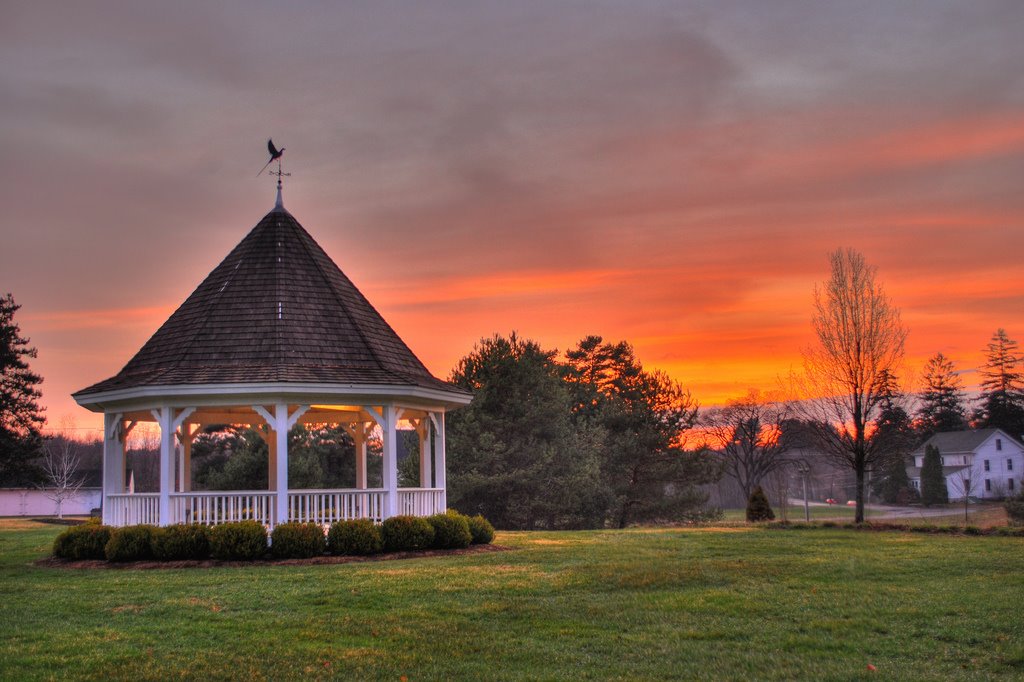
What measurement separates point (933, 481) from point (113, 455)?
5851 cm

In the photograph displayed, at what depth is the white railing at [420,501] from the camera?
63.3 feet

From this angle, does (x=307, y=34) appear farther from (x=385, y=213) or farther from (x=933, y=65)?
(x=933, y=65)

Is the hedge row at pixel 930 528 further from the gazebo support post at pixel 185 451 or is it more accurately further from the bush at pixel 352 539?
the gazebo support post at pixel 185 451

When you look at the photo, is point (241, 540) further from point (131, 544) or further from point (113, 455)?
point (113, 455)

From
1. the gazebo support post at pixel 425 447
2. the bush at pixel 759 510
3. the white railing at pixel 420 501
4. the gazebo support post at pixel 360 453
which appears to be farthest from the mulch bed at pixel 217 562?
the bush at pixel 759 510

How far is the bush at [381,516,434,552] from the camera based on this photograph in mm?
17578

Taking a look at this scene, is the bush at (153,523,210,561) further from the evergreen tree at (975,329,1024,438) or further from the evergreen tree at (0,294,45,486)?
the evergreen tree at (975,329,1024,438)

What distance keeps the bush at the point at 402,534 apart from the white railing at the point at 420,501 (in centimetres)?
138

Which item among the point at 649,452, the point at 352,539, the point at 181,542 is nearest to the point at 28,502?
the point at 649,452

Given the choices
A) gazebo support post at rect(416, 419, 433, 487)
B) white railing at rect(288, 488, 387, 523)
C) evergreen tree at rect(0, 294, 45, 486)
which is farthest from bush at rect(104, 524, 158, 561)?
evergreen tree at rect(0, 294, 45, 486)

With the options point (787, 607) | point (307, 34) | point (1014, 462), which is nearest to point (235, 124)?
point (307, 34)

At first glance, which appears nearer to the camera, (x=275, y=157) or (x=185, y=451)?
(x=275, y=157)

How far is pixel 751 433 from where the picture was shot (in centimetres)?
6081

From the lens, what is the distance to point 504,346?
38.2 metres
